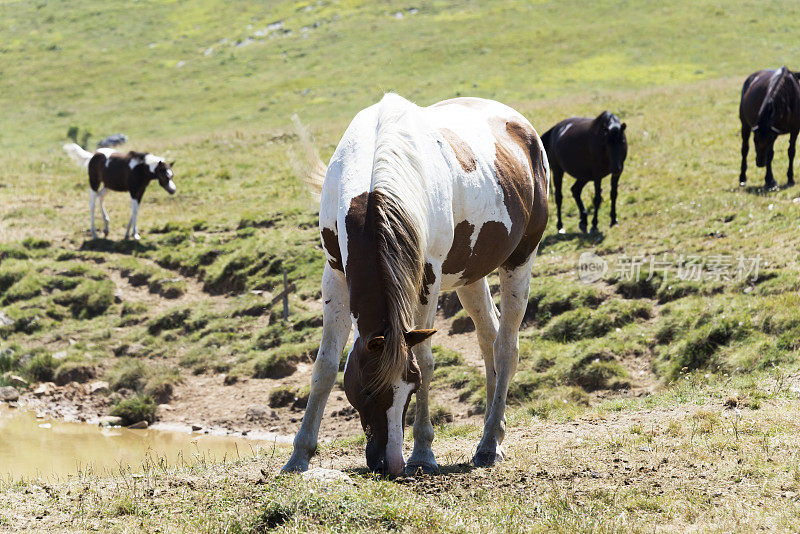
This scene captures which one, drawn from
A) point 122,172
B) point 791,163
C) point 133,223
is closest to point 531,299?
point 791,163

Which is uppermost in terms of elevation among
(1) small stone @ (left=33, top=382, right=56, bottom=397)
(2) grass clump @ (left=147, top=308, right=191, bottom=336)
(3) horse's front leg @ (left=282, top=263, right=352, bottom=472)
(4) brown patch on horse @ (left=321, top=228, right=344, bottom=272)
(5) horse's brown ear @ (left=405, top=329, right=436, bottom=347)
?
(4) brown patch on horse @ (left=321, top=228, right=344, bottom=272)

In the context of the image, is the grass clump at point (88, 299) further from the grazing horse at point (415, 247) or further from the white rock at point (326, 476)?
the white rock at point (326, 476)

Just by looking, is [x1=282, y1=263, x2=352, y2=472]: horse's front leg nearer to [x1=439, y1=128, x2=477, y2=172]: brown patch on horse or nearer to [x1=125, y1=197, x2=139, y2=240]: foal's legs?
[x1=439, y1=128, x2=477, y2=172]: brown patch on horse

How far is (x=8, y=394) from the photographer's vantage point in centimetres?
1257

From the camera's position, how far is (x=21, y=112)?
52000 mm

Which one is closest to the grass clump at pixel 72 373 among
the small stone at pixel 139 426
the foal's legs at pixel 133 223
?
the small stone at pixel 139 426

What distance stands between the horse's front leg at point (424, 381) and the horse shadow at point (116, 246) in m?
13.8

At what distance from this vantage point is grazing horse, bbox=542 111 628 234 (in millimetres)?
15750

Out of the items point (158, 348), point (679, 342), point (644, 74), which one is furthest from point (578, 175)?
point (644, 74)

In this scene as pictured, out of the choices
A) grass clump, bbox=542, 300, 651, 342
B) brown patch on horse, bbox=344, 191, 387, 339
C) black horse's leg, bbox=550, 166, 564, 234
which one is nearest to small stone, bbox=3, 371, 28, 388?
grass clump, bbox=542, 300, 651, 342

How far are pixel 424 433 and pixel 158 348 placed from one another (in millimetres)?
8654

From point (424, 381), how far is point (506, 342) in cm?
148

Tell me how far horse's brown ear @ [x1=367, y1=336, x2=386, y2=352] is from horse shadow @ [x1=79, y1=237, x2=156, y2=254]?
1506 cm

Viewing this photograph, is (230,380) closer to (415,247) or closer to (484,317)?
(484,317)
